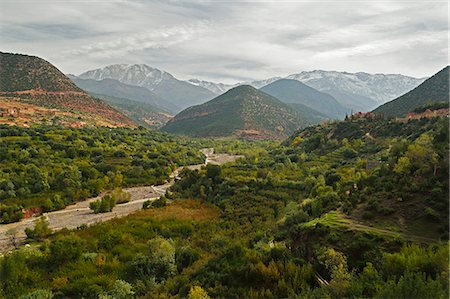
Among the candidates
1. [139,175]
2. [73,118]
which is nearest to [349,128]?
[139,175]

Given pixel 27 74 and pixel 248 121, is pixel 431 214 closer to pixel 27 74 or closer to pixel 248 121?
pixel 27 74

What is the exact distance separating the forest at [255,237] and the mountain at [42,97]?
43.5m

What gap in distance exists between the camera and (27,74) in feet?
389

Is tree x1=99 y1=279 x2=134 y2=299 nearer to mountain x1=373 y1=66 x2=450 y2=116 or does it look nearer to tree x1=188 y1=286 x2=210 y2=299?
tree x1=188 y1=286 x2=210 y2=299

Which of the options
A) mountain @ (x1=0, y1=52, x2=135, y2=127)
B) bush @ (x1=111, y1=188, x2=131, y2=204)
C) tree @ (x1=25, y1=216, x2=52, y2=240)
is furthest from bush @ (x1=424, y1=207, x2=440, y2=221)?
mountain @ (x1=0, y1=52, x2=135, y2=127)

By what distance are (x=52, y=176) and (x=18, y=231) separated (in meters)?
18.4

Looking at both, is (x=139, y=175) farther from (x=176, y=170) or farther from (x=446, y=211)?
(x=446, y=211)

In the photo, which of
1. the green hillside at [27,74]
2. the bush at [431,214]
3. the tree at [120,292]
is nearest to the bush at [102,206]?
the tree at [120,292]

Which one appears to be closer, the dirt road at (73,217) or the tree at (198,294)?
the tree at (198,294)

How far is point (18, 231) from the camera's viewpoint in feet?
125

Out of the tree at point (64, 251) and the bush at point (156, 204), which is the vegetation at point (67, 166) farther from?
the tree at point (64, 251)

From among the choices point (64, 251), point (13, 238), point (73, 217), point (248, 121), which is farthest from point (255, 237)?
point (248, 121)

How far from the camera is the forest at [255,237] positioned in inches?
608

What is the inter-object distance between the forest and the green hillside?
6520 centimetres
